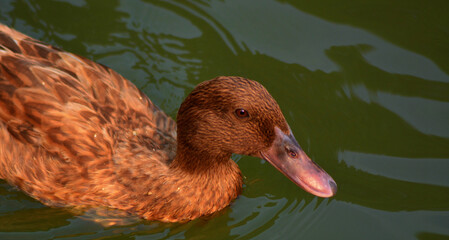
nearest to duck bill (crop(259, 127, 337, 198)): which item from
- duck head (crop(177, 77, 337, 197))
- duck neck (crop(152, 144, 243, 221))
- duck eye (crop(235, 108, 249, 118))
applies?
duck head (crop(177, 77, 337, 197))

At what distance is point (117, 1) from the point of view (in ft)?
21.5

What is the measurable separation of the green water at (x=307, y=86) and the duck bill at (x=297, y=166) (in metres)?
0.70

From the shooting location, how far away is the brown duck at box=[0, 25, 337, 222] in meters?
4.60

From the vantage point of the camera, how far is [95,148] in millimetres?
4652

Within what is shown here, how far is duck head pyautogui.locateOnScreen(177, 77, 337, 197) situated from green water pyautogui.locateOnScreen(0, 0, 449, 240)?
0.74m

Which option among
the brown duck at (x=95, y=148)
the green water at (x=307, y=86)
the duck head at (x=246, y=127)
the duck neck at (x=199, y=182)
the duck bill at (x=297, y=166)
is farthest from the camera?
the green water at (x=307, y=86)

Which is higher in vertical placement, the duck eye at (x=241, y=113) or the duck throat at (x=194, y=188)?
the duck eye at (x=241, y=113)

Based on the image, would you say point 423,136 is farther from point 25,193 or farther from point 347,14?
point 25,193

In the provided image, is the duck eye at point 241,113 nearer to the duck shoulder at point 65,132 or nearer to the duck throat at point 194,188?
the duck throat at point 194,188

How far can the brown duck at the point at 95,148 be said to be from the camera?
4.60 metres

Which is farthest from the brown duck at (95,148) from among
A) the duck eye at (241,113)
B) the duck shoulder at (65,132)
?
the duck eye at (241,113)

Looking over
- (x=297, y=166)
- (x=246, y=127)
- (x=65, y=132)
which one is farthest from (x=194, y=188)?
(x=65, y=132)

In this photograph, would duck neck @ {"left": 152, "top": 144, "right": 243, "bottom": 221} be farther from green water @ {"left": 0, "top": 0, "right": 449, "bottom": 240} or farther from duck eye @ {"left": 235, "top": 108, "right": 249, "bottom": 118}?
duck eye @ {"left": 235, "top": 108, "right": 249, "bottom": 118}

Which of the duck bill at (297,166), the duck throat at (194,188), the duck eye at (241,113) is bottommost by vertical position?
the duck throat at (194,188)
